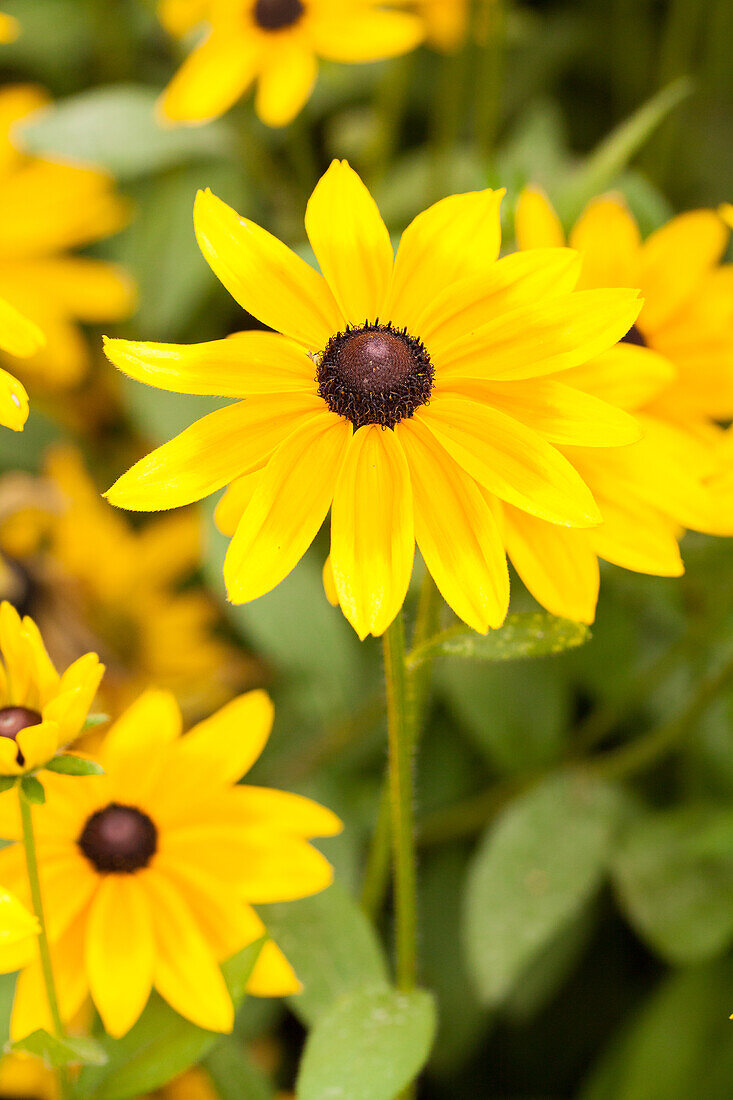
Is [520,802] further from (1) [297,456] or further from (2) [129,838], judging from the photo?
(1) [297,456]

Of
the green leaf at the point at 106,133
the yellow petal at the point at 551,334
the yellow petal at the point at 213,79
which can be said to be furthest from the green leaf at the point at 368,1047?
the green leaf at the point at 106,133

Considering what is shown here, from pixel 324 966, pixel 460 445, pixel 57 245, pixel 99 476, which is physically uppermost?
pixel 57 245

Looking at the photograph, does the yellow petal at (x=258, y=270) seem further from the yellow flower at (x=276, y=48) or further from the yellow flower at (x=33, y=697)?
the yellow flower at (x=276, y=48)

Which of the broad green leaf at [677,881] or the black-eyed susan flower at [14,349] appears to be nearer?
the black-eyed susan flower at [14,349]

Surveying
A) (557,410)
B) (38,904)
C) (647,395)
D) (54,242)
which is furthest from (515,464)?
(54,242)

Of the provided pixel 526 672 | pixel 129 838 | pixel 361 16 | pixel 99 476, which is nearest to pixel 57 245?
pixel 99 476

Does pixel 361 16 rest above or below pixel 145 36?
below

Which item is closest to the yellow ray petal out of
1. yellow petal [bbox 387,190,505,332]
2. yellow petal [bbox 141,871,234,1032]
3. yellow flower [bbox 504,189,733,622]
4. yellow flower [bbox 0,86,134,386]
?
yellow flower [bbox 504,189,733,622]
